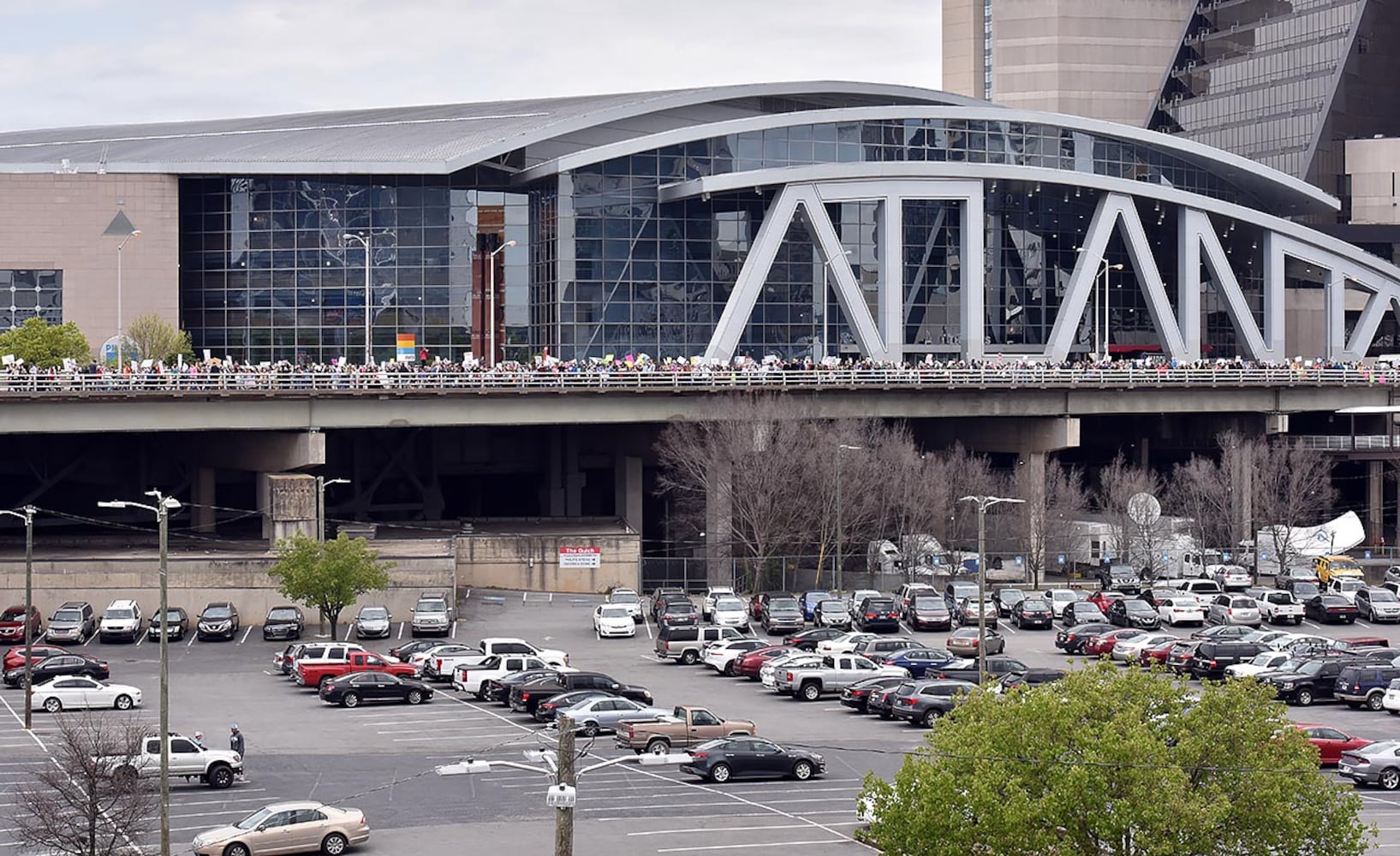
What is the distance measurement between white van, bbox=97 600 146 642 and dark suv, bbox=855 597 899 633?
72.7 feet

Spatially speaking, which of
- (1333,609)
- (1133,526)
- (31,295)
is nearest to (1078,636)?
(1333,609)

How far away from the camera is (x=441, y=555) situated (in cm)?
7162

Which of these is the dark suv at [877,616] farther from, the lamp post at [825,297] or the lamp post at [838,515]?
the lamp post at [825,297]

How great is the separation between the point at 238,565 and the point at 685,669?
670 inches

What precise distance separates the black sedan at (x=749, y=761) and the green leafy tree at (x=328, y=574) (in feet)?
78.7

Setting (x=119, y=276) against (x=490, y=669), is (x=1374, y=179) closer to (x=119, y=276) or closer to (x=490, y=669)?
(x=119, y=276)

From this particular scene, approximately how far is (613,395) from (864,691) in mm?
31669

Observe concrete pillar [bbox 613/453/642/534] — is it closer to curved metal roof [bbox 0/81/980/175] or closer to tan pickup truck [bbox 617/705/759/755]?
curved metal roof [bbox 0/81/980/175]

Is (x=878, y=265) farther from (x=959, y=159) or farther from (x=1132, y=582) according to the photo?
(x=1132, y=582)

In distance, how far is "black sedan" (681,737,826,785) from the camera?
1639 inches

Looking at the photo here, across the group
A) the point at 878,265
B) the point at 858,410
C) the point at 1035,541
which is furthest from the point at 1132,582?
the point at 878,265

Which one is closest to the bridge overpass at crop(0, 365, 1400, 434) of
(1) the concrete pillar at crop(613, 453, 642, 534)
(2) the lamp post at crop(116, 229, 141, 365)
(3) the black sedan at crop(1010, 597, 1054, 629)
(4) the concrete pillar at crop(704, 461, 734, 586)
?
(4) the concrete pillar at crop(704, 461, 734, 586)

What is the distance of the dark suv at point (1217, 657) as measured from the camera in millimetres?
55250

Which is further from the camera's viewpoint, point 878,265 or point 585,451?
point 878,265
